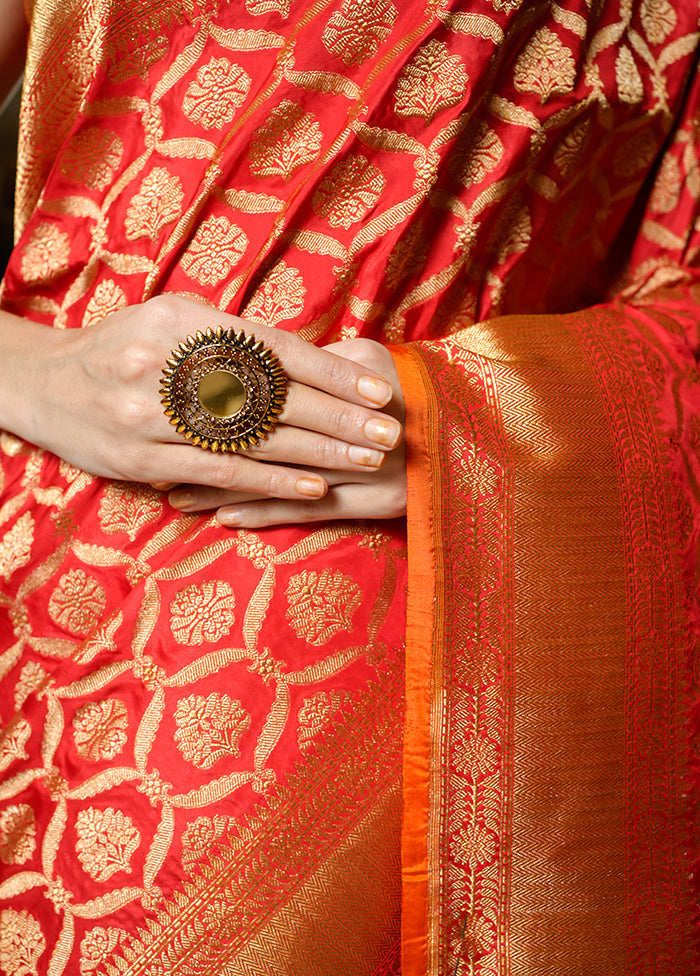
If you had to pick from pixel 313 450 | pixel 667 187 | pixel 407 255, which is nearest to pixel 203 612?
pixel 313 450

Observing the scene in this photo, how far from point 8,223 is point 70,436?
2.50ft

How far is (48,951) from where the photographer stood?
0.65m

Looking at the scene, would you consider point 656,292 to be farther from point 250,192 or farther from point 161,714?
point 161,714

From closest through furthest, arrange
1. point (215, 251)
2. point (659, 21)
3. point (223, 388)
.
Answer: point (223, 388) < point (215, 251) < point (659, 21)

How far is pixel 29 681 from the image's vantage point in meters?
0.73

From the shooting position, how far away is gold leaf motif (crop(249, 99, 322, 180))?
27.6 inches

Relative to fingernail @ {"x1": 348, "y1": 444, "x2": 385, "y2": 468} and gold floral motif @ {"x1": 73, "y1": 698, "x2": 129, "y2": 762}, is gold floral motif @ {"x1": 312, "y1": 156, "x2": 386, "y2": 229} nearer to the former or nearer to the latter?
Result: fingernail @ {"x1": 348, "y1": 444, "x2": 385, "y2": 468}

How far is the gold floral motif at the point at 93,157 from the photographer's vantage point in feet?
2.47

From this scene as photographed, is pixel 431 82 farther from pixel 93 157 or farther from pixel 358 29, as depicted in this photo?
pixel 93 157

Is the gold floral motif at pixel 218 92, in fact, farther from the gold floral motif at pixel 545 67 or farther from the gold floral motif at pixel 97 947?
the gold floral motif at pixel 97 947

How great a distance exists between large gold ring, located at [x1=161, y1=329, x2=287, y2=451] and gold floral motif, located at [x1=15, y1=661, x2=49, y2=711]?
0.96 ft

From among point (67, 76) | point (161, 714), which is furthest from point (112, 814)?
point (67, 76)

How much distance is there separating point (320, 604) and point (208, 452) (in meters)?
0.17

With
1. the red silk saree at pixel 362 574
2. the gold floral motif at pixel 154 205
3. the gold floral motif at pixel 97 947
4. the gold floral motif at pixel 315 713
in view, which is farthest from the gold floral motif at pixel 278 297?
the gold floral motif at pixel 97 947
